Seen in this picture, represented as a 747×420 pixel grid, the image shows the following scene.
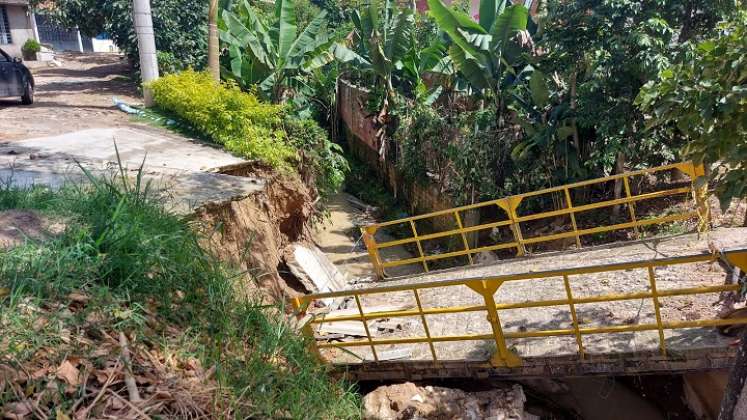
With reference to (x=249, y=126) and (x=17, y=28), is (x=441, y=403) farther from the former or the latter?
(x=17, y=28)

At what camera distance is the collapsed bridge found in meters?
4.48

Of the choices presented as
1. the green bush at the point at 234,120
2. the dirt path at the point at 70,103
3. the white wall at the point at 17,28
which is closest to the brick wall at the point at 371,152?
the green bush at the point at 234,120

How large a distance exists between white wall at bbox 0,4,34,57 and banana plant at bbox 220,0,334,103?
16.8 m

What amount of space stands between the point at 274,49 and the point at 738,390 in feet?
37.0

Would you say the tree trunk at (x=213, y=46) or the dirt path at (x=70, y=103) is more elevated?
the tree trunk at (x=213, y=46)

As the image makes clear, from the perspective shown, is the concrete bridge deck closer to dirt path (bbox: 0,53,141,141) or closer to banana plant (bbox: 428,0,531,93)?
banana plant (bbox: 428,0,531,93)

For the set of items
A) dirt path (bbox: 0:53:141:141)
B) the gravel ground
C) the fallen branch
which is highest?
dirt path (bbox: 0:53:141:141)

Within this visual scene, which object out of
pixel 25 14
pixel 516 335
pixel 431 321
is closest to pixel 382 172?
pixel 431 321

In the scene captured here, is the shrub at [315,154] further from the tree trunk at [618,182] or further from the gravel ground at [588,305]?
the tree trunk at [618,182]

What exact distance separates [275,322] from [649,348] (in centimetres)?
315

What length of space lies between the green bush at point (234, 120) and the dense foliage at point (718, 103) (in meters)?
6.42

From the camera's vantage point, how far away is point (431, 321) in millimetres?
6141

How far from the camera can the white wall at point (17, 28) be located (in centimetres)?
2425

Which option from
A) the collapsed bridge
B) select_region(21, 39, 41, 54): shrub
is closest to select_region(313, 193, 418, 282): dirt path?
the collapsed bridge
